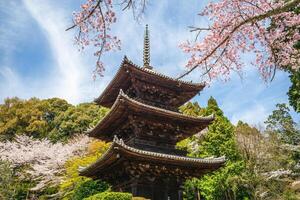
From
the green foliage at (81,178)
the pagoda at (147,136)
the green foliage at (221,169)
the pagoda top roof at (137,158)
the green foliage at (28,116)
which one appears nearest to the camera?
the pagoda top roof at (137,158)

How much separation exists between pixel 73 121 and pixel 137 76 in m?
28.5

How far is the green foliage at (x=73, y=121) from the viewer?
40.8 meters

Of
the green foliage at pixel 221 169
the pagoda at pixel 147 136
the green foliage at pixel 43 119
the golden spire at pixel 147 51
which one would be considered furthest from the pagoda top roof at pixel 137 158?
the green foliage at pixel 43 119

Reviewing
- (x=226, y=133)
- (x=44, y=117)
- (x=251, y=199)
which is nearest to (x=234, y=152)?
(x=226, y=133)

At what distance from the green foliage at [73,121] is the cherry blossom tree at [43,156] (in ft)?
→ 23.3

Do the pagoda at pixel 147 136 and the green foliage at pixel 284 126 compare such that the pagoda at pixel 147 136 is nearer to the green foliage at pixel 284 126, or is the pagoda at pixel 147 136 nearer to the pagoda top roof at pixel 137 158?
the pagoda top roof at pixel 137 158

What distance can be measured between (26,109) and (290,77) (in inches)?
1488

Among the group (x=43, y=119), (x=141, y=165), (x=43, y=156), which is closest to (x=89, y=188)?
(x=141, y=165)

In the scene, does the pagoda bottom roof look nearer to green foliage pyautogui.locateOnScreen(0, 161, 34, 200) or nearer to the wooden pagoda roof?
the wooden pagoda roof

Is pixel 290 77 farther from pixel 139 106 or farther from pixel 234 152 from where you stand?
pixel 234 152

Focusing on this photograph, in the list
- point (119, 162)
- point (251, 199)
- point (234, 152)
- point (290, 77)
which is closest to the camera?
point (119, 162)

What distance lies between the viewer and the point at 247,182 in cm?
2656

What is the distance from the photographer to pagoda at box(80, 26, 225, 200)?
44.9 feet

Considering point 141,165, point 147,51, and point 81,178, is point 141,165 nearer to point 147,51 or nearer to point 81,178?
point 147,51
